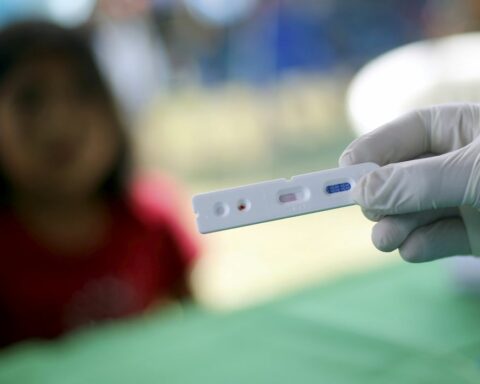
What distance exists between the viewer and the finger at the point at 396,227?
1.49ft

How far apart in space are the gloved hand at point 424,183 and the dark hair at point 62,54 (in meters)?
0.62

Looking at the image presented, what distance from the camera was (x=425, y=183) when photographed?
0.40m

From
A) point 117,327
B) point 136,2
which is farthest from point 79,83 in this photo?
point 136,2

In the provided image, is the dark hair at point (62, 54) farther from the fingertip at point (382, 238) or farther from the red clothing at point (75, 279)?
the fingertip at point (382, 238)

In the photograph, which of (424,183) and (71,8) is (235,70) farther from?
(424,183)

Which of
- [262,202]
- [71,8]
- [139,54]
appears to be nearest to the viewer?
[262,202]

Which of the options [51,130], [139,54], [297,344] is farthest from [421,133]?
[139,54]

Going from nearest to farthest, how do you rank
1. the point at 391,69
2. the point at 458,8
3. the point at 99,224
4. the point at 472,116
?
the point at 472,116 → the point at 391,69 → the point at 99,224 → the point at 458,8

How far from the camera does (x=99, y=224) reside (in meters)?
1.02

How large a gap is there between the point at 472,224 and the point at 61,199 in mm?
687

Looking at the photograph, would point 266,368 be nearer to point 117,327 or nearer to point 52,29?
point 117,327

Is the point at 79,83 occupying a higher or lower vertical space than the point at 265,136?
higher

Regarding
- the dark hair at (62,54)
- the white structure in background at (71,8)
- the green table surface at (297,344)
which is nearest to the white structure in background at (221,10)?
the white structure in background at (71,8)

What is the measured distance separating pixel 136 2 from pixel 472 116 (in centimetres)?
227
